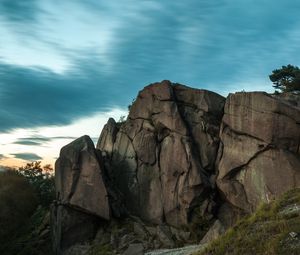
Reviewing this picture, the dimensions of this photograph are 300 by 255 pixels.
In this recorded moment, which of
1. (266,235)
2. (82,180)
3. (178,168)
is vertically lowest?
(266,235)

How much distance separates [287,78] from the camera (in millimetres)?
66500

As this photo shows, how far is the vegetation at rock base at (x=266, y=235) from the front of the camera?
17.8m

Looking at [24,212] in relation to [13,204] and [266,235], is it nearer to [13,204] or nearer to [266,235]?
[13,204]

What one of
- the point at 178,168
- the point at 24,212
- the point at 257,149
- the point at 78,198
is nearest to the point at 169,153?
the point at 178,168

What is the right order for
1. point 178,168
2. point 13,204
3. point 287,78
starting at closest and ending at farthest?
1. point 178,168
2. point 13,204
3. point 287,78

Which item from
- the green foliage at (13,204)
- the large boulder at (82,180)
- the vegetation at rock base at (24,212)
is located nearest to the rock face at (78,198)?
the large boulder at (82,180)

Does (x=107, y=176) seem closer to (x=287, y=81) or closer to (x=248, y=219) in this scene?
(x=287, y=81)

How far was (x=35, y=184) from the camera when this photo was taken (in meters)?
61.1

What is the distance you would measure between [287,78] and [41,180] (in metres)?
33.3

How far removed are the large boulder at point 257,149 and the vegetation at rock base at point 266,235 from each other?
20313 millimetres

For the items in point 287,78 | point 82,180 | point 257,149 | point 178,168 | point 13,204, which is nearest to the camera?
point 257,149

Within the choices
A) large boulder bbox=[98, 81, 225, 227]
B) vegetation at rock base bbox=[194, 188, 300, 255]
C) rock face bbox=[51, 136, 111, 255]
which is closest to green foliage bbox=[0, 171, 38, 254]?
rock face bbox=[51, 136, 111, 255]

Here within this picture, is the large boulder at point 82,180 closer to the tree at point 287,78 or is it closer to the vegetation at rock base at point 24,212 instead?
the vegetation at rock base at point 24,212

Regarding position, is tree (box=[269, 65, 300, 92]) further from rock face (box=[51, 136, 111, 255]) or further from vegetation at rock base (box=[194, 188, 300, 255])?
vegetation at rock base (box=[194, 188, 300, 255])
